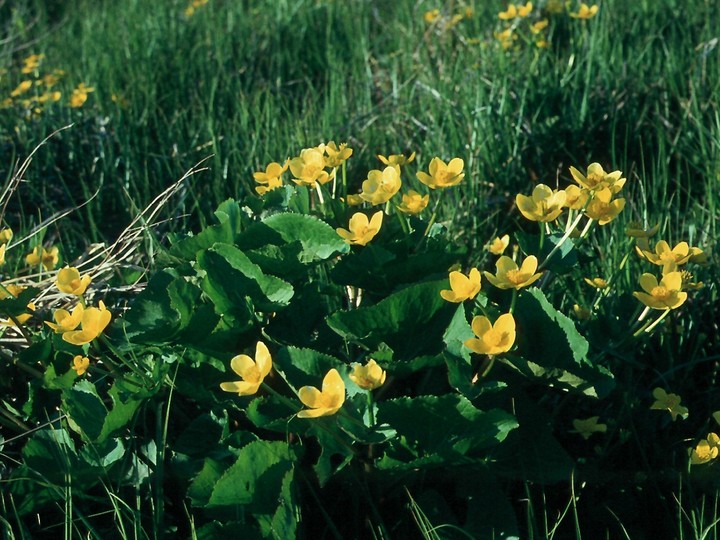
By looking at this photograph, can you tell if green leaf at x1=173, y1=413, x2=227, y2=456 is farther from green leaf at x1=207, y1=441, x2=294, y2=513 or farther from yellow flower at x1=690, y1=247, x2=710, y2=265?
yellow flower at x1=690, y1=247, x2=710, y2=265

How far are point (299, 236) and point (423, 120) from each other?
5.17ft

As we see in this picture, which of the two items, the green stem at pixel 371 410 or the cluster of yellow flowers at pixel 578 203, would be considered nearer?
the green stem at pixel 371 410

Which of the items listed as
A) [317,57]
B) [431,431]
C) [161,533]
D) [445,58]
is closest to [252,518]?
[161,533]

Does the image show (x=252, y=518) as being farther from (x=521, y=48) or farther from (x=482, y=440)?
(x=521, y=48)

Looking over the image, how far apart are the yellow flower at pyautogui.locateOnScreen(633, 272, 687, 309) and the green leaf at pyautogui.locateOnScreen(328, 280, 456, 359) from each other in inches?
12.3

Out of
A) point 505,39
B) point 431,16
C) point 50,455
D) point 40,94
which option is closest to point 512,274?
point 50,455

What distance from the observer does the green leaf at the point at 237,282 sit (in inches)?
55.8

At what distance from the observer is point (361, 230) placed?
143 centimetres

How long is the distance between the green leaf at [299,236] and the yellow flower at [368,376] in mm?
285

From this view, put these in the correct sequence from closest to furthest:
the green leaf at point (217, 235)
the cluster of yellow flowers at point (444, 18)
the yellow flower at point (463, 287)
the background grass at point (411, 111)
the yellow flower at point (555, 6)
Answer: the yellow flower at point (463, 287)
the green leaf at point (217, 235)
the background grass at point (411, 111)
the yellow flower at point (555, 6)
the cluster of yellow flowers at point (444, 18)

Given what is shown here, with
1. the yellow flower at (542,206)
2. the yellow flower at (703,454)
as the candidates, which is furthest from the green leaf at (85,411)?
the yellow flower at (703,454)

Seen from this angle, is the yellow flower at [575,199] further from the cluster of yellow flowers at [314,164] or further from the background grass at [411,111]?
the background grass at [411,111]

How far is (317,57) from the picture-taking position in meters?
3.82

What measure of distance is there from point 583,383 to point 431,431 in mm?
250
